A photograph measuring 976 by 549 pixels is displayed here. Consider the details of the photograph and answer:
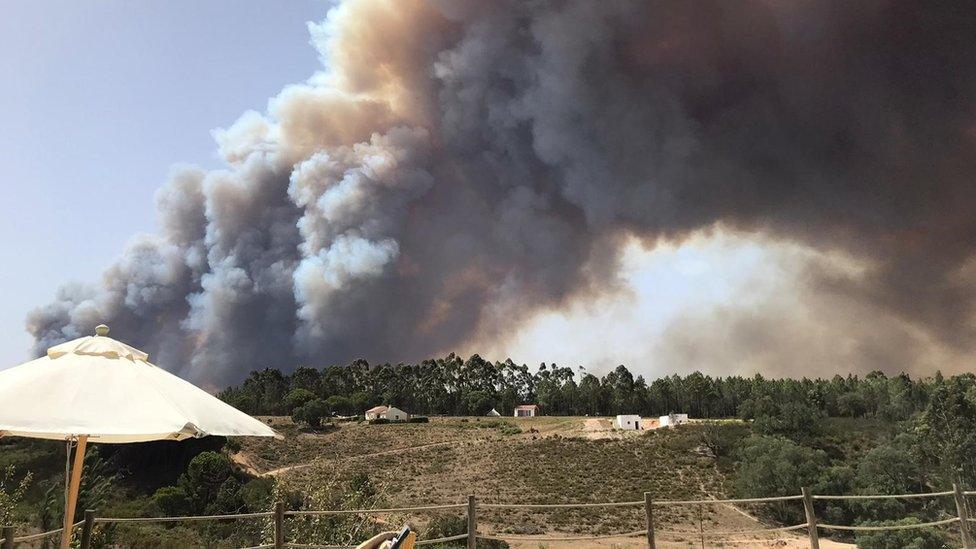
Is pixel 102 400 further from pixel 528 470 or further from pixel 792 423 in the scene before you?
pixel 792 423

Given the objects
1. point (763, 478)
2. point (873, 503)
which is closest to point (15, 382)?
point (873, 503)

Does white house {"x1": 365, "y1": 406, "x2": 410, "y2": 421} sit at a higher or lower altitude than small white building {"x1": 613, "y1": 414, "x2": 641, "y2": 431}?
higher

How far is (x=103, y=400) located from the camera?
316 cm

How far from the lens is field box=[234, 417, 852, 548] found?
1088 inches

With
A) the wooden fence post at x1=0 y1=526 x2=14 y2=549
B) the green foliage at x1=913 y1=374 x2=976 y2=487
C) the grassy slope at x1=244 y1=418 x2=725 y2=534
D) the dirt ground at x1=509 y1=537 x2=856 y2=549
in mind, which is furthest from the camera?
the green foliage at x1=913 y1=374 x2=976 y2=487

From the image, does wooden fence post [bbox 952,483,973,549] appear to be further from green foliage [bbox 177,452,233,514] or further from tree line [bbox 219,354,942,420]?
tree line [bbox 219,354,942,420]

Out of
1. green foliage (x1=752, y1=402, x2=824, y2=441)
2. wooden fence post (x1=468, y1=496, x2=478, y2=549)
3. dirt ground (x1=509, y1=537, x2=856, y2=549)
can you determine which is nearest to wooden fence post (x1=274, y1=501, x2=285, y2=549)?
wooden fence post (x1=468, y1=496, x2=478, y2=549)

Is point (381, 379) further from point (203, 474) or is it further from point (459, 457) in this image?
point (203, 474)

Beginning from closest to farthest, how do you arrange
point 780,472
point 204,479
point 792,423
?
1. point 204,479
2. point 780,472
3. point 792,423

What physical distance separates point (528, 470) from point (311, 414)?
90.3ft

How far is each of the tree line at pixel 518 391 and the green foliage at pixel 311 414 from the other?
440cm

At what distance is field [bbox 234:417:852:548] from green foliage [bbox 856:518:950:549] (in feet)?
9.75

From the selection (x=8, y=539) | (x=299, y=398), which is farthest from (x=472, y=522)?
(x=299, y=398)

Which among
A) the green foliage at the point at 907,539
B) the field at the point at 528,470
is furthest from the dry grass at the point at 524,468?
the green foliage at the point at 907,539
